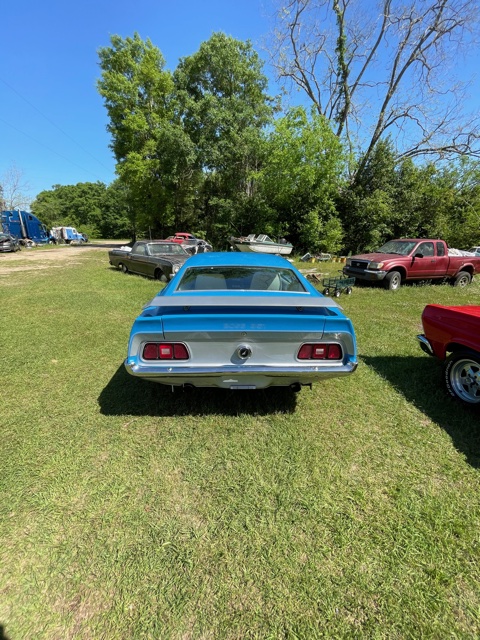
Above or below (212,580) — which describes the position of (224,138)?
above

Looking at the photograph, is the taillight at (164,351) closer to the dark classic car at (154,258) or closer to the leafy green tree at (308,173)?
the dark classic car at (154,258)

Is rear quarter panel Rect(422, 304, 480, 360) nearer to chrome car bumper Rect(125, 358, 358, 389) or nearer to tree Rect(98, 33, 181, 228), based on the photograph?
chrome car bumper Rect(125, 358, 358, 389)

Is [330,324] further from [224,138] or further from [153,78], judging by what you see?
[153,78]

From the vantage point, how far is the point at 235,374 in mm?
2445

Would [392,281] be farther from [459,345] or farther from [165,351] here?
[165,351]

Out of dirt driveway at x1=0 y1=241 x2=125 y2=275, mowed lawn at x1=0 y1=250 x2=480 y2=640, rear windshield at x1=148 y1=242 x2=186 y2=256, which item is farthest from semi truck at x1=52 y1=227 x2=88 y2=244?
mowed lawn at x1=0 y1=250 x2=480 y2=640

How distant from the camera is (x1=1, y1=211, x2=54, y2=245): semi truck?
27.2m

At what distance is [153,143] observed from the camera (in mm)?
25625

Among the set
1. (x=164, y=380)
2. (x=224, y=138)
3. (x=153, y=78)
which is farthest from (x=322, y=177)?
(x=164, y=380)

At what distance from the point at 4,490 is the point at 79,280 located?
9766 mm

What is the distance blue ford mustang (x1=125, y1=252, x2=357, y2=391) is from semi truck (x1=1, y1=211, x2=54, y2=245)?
1205 inches

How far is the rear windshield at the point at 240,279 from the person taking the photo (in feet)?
10.5

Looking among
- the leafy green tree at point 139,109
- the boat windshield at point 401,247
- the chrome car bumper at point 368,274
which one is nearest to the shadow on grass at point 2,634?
the chrome car bumper at point 368,274

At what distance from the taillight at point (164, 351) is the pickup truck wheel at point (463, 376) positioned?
2849 mm
